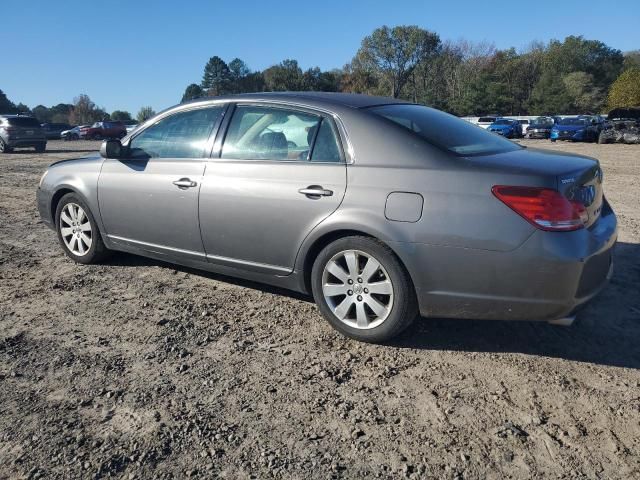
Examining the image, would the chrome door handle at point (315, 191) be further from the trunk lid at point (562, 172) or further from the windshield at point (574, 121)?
the windshield at point (574, 121)

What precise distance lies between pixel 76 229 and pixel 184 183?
5.49 ft

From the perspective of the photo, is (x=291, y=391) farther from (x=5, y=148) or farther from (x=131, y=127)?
(x=131, y=127)

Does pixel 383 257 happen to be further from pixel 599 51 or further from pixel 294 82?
pixel 599 51

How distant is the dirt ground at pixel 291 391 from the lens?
235 centimetres

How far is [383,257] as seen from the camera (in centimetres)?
332

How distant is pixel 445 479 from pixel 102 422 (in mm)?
1626

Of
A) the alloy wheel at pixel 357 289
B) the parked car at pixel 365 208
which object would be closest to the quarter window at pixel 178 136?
the parked car at pixel 365 208

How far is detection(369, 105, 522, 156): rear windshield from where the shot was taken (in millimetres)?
3498

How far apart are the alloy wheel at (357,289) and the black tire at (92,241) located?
2560mm

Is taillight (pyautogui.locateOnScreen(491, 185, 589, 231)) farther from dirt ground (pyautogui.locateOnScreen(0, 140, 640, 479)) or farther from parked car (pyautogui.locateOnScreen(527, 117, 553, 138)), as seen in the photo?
parked car (pyautogui.locateOnScreen(527, 117, 553, 138))

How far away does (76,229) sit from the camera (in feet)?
17.1

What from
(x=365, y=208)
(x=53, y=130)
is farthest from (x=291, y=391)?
(x=53, y=130)

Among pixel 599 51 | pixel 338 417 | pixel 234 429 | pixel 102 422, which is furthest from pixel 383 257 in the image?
pixel 599 51

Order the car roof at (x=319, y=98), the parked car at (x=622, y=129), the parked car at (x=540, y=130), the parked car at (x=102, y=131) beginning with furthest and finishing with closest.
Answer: the parked car at (x=102, y=131), the parked car at (x=540, y=130), the parked car at (x=622, y=129), the car roof at (x=319, y=98)
